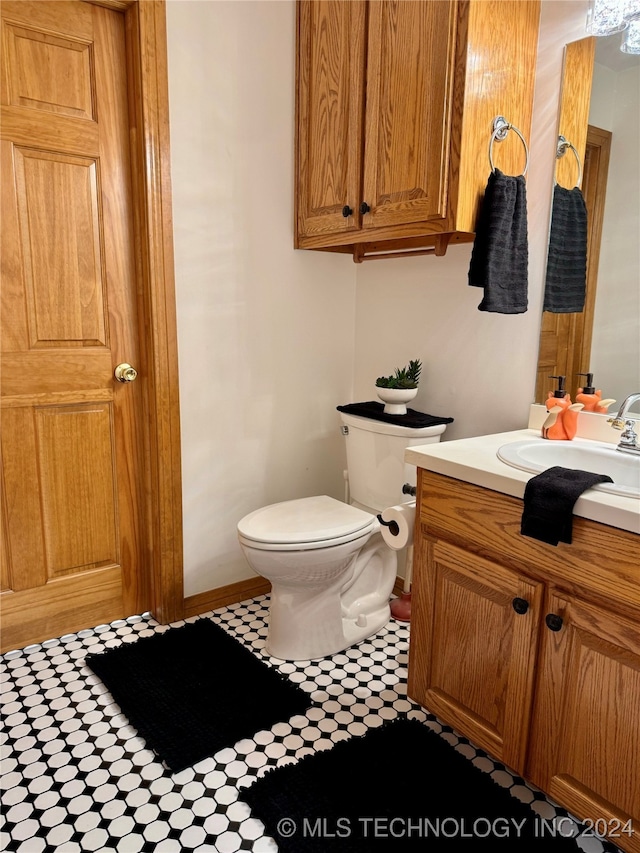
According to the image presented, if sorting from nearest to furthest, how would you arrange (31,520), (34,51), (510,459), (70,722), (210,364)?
1. (510,459)
2. (70,722)
3. (34,51)
4. (31,520)
5. (210,364)

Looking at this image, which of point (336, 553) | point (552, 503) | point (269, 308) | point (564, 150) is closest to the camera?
point (552, 503)

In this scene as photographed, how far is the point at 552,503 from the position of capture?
1199 millimetres

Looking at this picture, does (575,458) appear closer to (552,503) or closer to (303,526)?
(552,503)

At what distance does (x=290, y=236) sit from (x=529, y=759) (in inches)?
74.9

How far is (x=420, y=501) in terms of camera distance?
1.58m

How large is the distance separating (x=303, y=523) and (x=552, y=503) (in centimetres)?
94

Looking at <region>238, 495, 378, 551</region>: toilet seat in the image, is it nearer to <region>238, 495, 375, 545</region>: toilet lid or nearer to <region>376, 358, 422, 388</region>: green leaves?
<region>238, 495, 375, 545</region>: toilet lid

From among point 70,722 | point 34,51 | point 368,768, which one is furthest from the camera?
point 34,51

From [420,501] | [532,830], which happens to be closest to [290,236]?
[420,501]

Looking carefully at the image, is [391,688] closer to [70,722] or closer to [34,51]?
[70,722]

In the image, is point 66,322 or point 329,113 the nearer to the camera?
point 66,322

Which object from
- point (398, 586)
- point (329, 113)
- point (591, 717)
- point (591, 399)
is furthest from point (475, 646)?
point (329, 113)

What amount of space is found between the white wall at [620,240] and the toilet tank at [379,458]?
61 centimetres

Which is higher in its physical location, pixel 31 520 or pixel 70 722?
pixel 31 520
